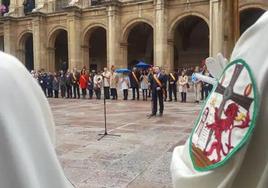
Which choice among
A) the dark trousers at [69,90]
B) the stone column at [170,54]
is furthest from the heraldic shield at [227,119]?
the stone column at [170,54]

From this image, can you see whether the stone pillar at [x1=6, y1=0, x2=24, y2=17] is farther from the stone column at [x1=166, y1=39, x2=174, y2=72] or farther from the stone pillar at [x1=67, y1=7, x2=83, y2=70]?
the stone column at [x1=166, y1=39, x2=174, y2=72]

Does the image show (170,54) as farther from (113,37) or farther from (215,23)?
(113,37)

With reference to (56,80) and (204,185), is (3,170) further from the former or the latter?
(56,80)

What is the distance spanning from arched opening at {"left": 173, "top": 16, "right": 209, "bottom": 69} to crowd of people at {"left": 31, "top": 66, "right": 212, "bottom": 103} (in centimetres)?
672

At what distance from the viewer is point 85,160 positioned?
19.9ft

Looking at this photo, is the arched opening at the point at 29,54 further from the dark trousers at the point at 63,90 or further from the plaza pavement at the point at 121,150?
the plaza pavement at the point at 121,150

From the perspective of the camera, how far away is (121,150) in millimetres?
6719

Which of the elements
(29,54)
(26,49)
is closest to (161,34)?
(26,49)

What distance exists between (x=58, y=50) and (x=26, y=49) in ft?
8.99

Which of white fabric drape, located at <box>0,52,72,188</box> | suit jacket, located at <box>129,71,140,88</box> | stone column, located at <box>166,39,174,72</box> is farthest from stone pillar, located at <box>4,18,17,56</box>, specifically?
white fabric drape, located at <box>0,52,72,188</box>

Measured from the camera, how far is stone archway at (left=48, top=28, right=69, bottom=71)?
29.9 metres

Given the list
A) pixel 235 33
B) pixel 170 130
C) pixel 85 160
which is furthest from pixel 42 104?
pixel 170 130

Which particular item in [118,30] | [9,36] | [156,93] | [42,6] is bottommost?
[156,93]

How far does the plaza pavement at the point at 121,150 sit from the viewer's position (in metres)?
5.08
